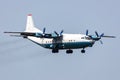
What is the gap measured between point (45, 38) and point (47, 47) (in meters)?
2.10

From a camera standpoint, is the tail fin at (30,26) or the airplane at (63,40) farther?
the tail fin at (30,26)

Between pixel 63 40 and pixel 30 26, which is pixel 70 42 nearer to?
pixel 63 40

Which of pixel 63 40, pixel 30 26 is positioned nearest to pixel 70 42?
pixel 63 40

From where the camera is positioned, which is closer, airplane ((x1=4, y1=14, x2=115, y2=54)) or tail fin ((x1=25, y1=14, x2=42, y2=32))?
airplane ((x1=4, y1=14, x2=115, y2=54))

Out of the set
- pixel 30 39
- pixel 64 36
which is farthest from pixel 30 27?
pixel 64 36

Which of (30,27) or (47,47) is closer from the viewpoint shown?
(47,47)

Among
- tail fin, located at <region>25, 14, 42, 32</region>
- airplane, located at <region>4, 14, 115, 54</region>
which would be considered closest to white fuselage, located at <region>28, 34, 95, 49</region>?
airplane, located at <region>4, 14, 115, 54</region>

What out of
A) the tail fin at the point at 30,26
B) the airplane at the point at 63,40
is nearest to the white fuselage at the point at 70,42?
the airplane at the point at 63,40

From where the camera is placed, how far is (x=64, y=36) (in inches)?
4387

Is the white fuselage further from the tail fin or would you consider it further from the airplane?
the tail fin

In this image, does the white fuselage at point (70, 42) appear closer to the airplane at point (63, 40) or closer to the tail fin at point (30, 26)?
the airplane at point (63, 40)

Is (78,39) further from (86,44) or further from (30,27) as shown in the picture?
(30,27)

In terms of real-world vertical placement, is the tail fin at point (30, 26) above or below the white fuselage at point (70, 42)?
above

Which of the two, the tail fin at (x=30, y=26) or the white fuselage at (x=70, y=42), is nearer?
the white fuselage at (x=70, y=42)
